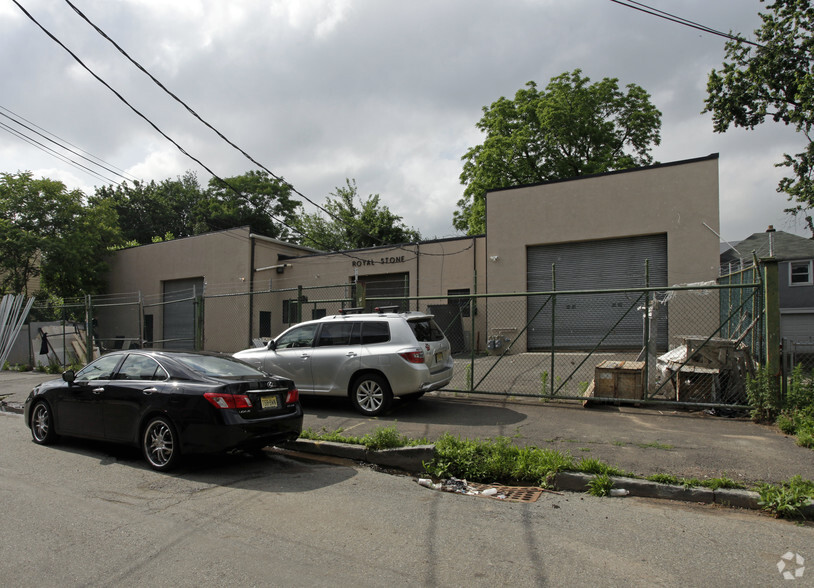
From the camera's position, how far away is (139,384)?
6.23m

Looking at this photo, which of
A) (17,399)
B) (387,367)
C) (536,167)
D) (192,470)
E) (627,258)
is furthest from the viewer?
(536,167)

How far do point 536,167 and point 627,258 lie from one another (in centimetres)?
1689

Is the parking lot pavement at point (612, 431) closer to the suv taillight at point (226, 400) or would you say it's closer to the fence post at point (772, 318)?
the fence post at point (772, 318)

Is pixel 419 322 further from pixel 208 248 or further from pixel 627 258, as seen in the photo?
pixel 208 248

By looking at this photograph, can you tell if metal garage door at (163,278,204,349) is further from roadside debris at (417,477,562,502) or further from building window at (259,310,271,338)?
roadside debris at (417,477,562,502)

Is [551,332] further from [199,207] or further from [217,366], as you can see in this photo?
[199,207]

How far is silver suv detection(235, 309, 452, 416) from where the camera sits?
8.40m

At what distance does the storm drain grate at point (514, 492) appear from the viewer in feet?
16.4

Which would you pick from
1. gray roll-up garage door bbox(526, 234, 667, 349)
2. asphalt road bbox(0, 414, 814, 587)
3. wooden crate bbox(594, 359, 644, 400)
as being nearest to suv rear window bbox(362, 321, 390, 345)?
asphalt road bbox(0, 414, 814, 587)

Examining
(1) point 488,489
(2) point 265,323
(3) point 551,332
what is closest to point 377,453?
(1) point 488,489

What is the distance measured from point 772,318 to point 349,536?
7.08 metres

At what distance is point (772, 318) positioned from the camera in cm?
764

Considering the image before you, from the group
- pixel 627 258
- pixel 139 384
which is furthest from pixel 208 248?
pixel 139 384

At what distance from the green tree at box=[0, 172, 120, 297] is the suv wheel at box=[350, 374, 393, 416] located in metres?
23.3
